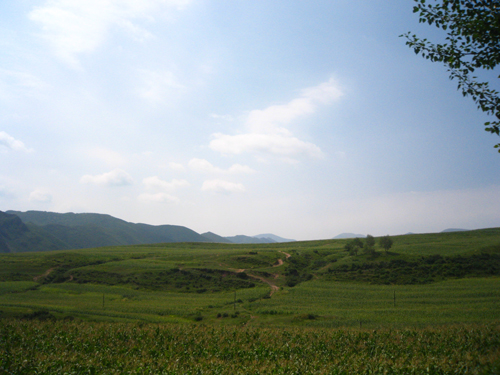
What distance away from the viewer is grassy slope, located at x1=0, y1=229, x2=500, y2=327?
36.3 meters

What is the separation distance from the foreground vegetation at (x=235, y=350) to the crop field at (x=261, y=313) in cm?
12

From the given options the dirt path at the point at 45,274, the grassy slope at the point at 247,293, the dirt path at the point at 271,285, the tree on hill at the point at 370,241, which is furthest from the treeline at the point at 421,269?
the dirt path at the point at 45,274

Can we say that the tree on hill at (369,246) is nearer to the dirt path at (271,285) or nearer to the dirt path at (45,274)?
the dirt path at (271,285)

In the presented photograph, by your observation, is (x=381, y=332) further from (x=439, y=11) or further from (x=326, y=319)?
(x=439, y=11)

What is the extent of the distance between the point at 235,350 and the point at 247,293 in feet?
118

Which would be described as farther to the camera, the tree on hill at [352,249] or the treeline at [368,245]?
the tree on hill at [352,249]

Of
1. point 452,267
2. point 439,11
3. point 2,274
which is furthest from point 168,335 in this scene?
point 2,274

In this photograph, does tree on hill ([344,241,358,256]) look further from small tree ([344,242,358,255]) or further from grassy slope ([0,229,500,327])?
grassy slope ([0,229,500,327])

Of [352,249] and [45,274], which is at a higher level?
[352,249]

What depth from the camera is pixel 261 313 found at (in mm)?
40906

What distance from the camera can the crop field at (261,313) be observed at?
16.5 metres

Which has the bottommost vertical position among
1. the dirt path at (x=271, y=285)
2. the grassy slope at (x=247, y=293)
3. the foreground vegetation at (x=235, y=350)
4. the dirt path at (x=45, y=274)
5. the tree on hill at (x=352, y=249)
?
the dirt path at (x=271, y=285)

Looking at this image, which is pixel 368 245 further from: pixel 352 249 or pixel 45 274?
pixel 45 274

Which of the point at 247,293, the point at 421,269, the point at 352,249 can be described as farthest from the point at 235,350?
the point at 352,249
